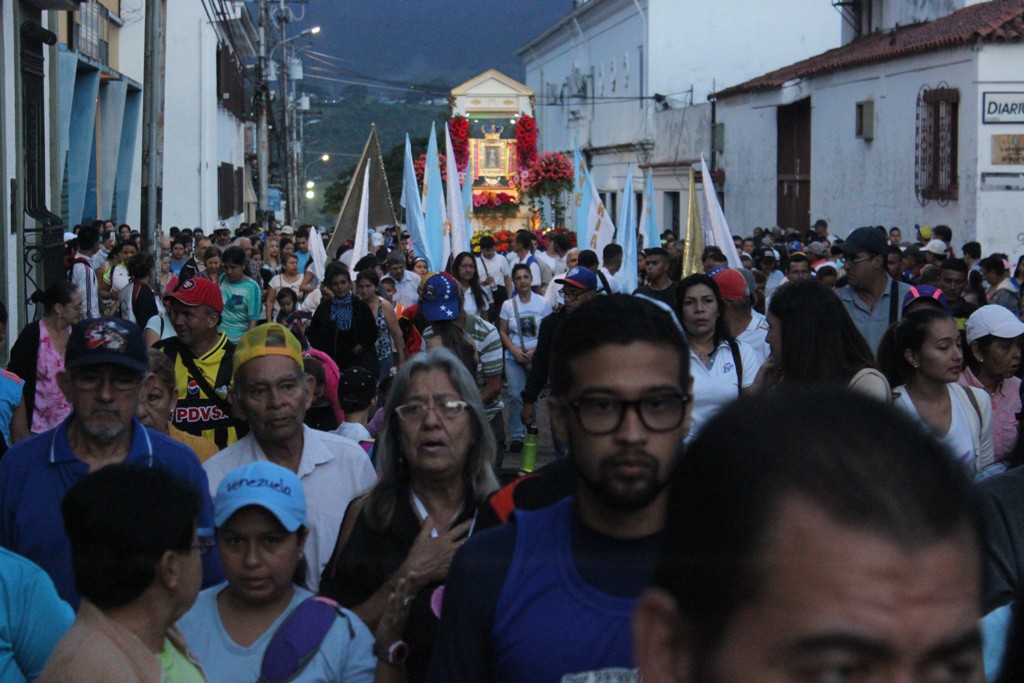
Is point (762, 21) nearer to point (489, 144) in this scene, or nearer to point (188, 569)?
point (489, 144)

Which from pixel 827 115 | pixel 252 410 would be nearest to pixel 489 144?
pixel 827 115

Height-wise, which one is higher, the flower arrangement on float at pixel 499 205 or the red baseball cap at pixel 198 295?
the flower arrangement on float at pixel 499 205

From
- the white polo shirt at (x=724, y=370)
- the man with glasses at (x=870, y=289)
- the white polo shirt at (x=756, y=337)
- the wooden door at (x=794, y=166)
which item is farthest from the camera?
the wooden door at (x=794, y=166)

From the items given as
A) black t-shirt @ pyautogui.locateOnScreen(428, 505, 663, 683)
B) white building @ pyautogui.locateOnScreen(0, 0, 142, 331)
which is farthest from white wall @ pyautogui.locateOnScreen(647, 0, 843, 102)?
black t-shirt @ pyautogui.locateOnScreen(428, 505, 663, 683)

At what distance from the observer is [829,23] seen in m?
52.8

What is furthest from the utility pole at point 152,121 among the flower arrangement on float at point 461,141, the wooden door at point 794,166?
the flower arrangement on float at point 461,141

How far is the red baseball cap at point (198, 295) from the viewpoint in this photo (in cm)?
689

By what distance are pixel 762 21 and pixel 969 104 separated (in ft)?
98.6

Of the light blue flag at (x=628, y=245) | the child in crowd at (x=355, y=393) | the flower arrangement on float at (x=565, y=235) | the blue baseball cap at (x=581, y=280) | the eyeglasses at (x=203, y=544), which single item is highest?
the flower arrangement on float at (x=565, y=235)

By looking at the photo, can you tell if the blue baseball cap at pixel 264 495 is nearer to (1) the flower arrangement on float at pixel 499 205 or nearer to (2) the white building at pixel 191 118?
(1) the flower arrangement on float at pixel 499 205

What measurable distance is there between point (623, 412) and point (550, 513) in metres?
0.23

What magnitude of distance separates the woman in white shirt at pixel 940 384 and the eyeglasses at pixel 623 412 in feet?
10.4

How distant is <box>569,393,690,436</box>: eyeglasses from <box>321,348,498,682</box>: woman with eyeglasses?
98cm

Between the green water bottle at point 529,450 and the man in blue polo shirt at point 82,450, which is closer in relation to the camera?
the man in blue polo shirt at point 82,450
